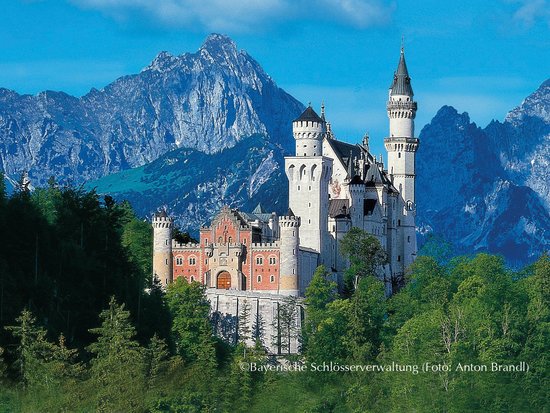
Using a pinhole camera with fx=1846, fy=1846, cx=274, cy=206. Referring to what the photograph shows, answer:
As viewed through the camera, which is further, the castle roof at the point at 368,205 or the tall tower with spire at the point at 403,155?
the tall tower with spire at the point at 403,155

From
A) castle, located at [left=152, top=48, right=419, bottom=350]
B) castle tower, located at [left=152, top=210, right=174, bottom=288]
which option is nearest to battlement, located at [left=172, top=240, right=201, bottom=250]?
castle, located at [left=152, top=48, right=419, bottom=350]

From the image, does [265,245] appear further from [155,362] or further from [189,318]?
[155,362]

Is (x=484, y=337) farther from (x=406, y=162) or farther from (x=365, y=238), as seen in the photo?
(x=406, y=162)

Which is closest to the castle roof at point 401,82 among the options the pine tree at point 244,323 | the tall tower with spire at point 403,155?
the tall tower with spire at point 403,155

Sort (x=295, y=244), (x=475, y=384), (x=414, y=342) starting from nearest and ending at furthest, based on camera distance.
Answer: (x=475, y=384), (x=414, y=342), (x=295, y=244)

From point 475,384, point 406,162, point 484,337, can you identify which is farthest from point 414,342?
point 406,162

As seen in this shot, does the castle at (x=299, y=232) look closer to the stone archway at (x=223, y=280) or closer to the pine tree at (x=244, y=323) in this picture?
the stone archway at (x=223, y=280)

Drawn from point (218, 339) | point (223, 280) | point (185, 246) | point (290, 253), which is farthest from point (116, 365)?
point (185, 246)

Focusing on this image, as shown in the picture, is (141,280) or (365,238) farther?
(365,238)
